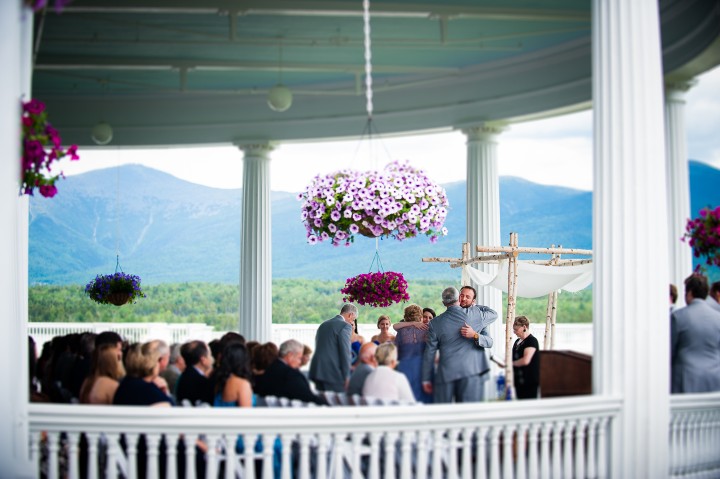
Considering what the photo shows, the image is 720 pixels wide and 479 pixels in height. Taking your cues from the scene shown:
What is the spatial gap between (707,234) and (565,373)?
1.58 metres

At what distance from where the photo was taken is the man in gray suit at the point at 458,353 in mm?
7992

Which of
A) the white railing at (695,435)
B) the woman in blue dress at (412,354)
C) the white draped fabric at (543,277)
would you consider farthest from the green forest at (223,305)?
the white railing at (695,435)

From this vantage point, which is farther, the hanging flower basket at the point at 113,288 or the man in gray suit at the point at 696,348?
the hanging flower basket at the point at 113,288

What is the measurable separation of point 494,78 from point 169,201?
2341 cm

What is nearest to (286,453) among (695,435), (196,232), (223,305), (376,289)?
(695,435)

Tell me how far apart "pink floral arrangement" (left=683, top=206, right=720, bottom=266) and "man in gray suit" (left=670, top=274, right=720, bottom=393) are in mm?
219

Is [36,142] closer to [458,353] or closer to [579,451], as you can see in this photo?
[579,451]

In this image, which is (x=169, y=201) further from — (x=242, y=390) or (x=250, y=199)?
(x=242, y=390)

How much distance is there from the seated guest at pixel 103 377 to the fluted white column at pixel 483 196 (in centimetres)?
813

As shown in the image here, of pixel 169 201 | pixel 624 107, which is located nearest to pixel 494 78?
pixel 624 107

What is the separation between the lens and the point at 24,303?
502 centimetres

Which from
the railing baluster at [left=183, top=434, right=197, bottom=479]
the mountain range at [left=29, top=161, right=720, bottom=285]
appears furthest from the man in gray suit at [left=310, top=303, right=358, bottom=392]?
the mountain range at [left=29, top=161, right=720, bottom=285]

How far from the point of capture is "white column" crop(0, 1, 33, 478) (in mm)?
4293

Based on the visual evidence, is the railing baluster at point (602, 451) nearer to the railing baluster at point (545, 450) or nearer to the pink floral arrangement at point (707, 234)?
the railing baluster at point (545, 450)
